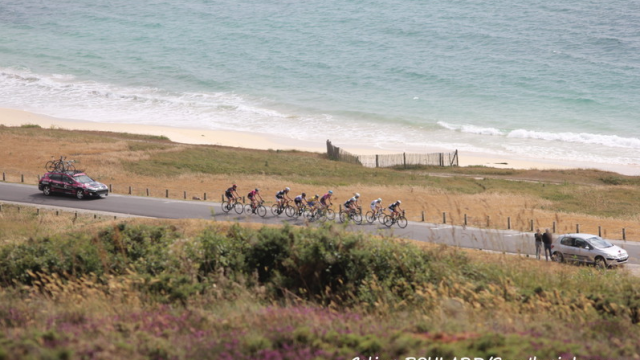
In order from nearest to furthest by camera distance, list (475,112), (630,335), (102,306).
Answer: (630,335), (102,306), (475,112)

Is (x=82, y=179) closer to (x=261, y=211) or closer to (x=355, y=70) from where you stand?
(x=261, y=211)

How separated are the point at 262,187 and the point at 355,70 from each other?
73807 mm

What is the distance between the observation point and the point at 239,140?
71750mm

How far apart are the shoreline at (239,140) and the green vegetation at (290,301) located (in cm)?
5047

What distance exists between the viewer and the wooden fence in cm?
5922

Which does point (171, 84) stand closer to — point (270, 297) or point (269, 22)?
point (269, 22)

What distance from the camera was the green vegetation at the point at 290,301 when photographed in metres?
7.59

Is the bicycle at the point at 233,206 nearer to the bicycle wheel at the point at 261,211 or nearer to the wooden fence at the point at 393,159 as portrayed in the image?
the bicycle wheel at the point at 261,211

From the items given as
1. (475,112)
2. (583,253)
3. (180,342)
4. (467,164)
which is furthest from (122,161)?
(475,112)

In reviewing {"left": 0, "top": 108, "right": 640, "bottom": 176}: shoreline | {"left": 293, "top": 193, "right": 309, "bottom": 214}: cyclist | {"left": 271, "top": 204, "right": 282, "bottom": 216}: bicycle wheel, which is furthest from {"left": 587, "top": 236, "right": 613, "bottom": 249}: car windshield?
{"left": 0, "top": 108, "right": 640, "bottom": 176}: shoreline

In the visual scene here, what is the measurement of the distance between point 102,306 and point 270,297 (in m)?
2.58

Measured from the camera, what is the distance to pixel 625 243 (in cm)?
2845

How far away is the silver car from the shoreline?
36.4m

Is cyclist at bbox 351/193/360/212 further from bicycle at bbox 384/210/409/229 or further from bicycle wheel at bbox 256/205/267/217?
bicycle wheel at bbox 256/205/267/217
